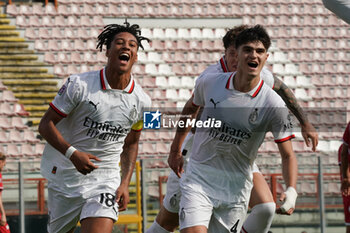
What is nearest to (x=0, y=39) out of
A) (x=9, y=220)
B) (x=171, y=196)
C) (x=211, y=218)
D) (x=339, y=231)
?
(x=9, y=220)

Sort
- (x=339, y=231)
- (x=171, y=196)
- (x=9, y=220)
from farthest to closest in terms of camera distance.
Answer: (x=339, y=231), (x=9, y=220), (x=171, y=196)

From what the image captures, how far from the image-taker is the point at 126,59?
4961 millimetres

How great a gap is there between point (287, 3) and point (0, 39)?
7514 mm

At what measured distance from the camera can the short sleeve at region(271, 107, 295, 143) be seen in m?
4.72

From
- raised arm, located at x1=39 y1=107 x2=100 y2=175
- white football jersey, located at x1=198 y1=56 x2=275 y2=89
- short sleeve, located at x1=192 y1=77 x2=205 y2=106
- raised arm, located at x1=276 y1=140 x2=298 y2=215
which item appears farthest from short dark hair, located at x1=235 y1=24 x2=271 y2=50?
raised arm, located at x1=39 y1=107 x2=100 y2=175

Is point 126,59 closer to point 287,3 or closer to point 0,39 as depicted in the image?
point 0,39

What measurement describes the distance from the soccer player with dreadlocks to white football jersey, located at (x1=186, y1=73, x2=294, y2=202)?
0.56m

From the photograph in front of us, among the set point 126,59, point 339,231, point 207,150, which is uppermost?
point 126,59

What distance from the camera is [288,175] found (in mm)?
4559

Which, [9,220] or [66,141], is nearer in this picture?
[66,141]

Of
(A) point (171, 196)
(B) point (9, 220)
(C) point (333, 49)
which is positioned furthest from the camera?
(C) point (333, 49)

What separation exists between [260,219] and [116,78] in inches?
64.7

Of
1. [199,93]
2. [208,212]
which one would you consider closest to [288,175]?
[208,212]

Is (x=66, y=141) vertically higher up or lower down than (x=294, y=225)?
higher up
